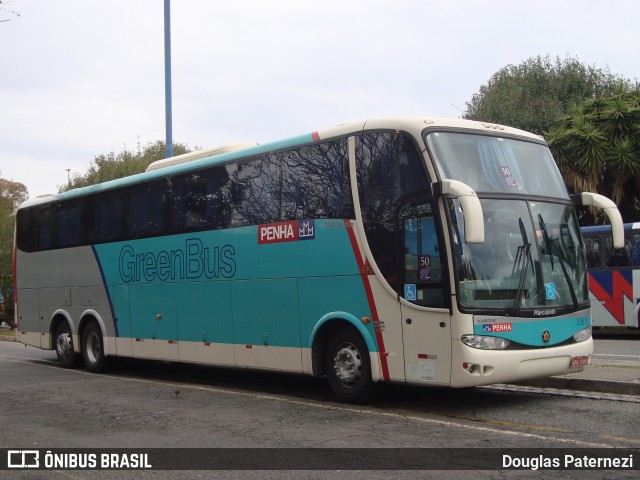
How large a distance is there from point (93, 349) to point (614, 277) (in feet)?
46.1

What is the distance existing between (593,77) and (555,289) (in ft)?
98.7

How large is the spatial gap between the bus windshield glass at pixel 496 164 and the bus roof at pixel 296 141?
165 millimetres

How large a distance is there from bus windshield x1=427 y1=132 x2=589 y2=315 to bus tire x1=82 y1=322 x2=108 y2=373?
9.40 metres

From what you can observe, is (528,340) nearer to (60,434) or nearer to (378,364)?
(378,364)

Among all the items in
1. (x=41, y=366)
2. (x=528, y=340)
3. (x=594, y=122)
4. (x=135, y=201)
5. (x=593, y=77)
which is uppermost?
(x=593, y=77)

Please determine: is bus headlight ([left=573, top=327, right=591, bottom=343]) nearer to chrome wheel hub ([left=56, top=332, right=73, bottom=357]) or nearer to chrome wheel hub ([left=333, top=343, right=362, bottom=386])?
chrome wheel hub ([left=333, top=343, right=362, bottom=386])

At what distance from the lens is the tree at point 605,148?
26.0 metres

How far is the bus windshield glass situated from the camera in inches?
392

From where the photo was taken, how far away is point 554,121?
34.2 meters

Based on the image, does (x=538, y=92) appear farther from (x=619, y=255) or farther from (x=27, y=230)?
(x=27, y=230)

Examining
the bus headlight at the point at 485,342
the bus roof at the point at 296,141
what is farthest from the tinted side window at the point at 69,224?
the bus headlight at the point at 485,342

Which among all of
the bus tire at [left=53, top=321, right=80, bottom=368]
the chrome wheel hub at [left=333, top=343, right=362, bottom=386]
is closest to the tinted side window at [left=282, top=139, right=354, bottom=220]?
the chrome wheel hub at [left=333, top=343, right=362, bottom=386]

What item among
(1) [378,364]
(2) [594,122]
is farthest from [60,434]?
(2) [594,122]

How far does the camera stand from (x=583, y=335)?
34.3 feet
